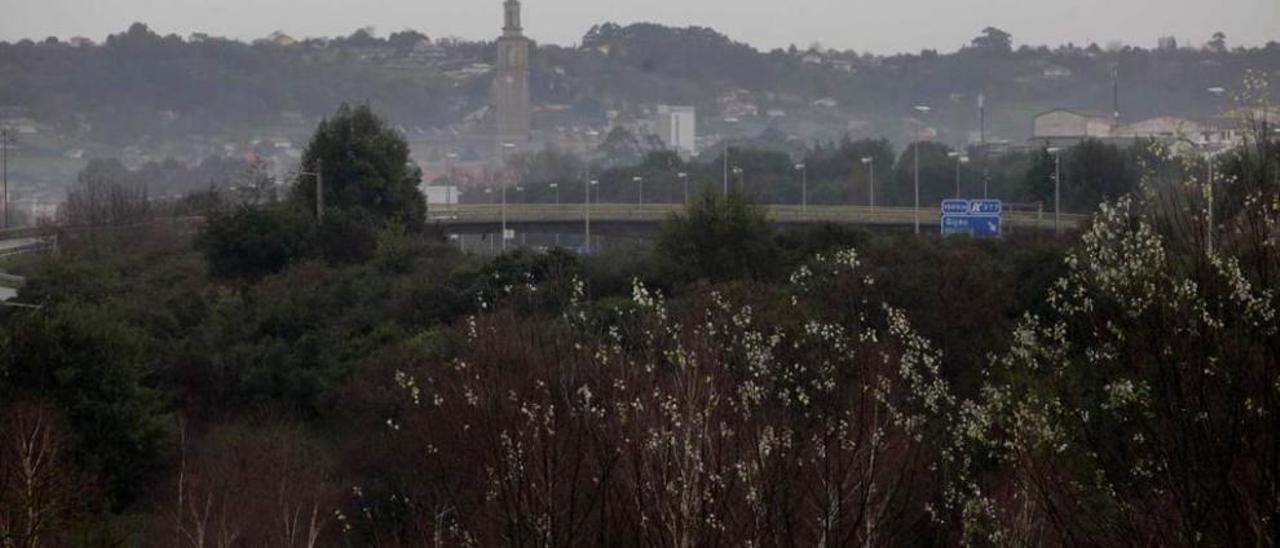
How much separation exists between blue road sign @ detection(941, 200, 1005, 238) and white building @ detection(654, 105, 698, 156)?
86.3m

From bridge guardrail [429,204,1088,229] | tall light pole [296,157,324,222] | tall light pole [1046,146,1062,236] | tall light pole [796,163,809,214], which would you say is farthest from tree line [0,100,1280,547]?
tall light pole [796,163,809,214]

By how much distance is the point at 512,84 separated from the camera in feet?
428

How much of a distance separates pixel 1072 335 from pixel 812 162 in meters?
54.0

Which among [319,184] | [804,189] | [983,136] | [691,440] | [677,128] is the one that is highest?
[677,128]

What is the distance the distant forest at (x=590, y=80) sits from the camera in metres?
119

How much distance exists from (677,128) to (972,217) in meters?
91.4

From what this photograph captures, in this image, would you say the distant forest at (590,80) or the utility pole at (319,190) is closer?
the utility pole at (319,190)

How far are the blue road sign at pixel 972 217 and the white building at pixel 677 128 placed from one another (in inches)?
3396

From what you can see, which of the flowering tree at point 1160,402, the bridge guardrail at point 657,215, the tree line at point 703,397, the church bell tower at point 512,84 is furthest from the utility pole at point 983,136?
the flowering tree at point 1160,402

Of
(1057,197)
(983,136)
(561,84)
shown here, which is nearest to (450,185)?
(983,136)

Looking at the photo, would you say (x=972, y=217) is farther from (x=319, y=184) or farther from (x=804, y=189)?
(x=804, y=189)

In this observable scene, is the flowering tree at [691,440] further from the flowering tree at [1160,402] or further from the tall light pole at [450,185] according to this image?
the tall light pole at [450,185]

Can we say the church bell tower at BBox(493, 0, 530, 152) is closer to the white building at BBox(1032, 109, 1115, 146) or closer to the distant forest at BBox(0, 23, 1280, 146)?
the distant forest at BBox(0, 23, 1280, 146)

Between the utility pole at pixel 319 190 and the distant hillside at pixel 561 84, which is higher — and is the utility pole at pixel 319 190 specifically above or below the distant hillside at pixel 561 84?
below
